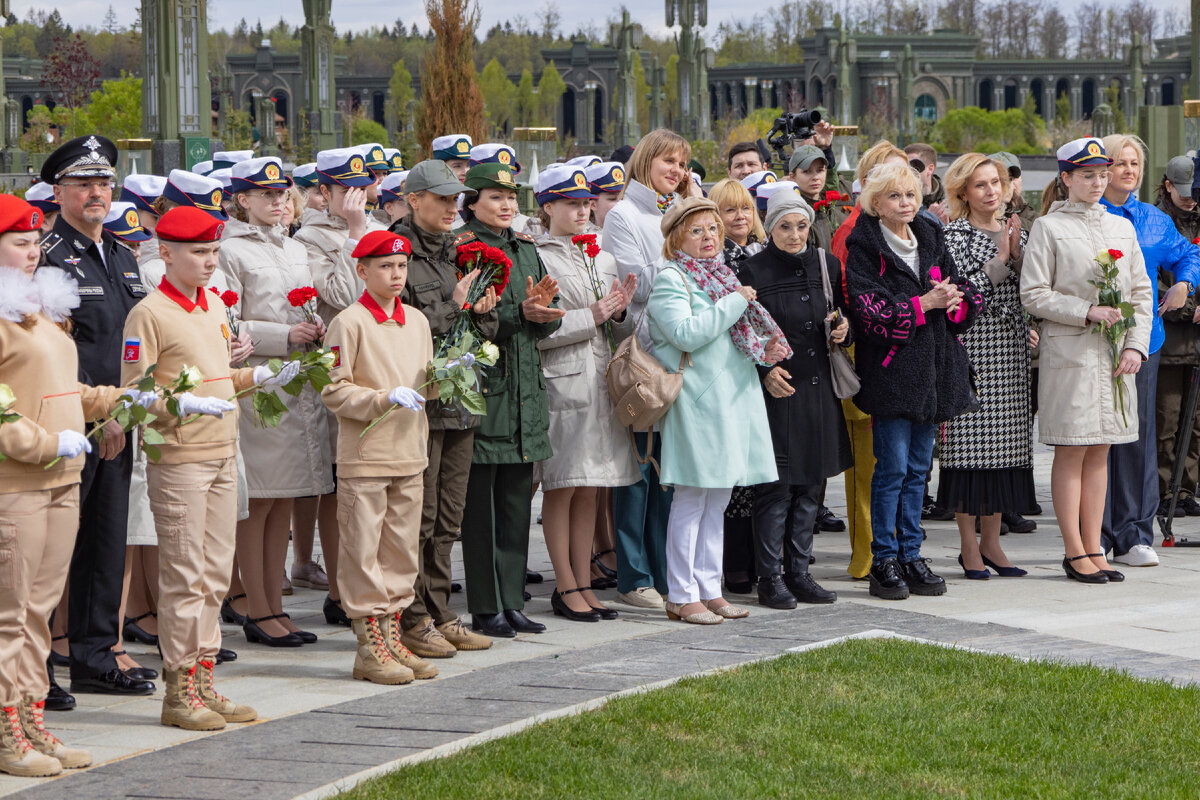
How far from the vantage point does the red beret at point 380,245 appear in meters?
6.32

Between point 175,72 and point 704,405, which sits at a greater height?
point 175,72

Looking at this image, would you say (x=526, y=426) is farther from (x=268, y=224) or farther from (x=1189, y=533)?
(x=1189, y=533)

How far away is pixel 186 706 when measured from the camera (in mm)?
5621

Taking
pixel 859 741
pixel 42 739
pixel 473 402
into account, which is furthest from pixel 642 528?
pixel 42 739

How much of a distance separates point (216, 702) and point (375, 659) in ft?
2.46

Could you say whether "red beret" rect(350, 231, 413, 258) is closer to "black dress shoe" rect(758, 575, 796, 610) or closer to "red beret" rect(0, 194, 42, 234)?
"red beret" rect(0, 194, 42, 234)

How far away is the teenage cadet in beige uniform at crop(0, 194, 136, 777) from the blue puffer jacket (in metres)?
5.84

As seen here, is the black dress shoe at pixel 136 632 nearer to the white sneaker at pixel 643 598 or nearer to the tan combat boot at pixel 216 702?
the tan combat boot at pixel 216 702

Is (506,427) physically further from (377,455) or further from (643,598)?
(643,598)

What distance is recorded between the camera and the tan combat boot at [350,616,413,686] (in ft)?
20.5

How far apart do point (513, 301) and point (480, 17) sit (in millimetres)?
23652

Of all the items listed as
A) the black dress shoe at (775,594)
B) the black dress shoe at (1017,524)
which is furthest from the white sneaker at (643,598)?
the black dress shoe at (1017,524)

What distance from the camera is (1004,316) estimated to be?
27.6ft

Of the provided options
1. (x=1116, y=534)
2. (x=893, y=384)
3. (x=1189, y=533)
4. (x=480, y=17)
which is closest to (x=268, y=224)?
(x=893, y=384)
